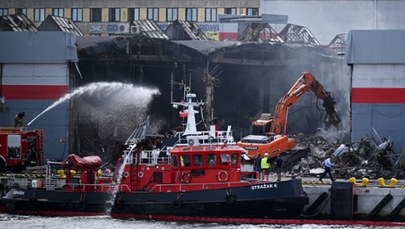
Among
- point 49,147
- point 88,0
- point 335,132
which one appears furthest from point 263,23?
point 88,0

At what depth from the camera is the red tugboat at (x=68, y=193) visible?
51.9 m

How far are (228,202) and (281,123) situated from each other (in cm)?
1472

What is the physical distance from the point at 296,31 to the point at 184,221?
3438cm

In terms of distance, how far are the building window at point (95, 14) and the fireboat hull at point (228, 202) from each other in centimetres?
5203

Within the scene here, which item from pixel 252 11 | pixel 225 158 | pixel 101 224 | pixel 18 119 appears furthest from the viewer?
pixel 252 11

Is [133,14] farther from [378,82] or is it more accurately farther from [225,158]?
[225,158]

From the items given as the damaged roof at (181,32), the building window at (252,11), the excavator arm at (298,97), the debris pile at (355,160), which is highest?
the building window at (252,11)

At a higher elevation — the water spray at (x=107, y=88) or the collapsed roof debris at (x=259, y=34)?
the collapsed roof debris at (x=259, y=34)

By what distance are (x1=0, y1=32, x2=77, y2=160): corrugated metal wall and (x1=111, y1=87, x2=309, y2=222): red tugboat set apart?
1477 cm

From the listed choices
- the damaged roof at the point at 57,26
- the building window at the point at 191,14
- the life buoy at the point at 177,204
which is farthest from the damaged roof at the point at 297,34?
the life buoy at the point at 177,204

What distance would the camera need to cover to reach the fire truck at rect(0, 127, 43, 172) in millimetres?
59625

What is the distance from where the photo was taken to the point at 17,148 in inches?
2354

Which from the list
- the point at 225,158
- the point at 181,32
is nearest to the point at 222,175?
the point at 225,158

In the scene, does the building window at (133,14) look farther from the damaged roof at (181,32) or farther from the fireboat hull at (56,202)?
the fireboat hull at (56,202)
